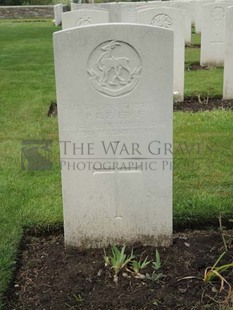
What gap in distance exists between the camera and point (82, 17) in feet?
28.3

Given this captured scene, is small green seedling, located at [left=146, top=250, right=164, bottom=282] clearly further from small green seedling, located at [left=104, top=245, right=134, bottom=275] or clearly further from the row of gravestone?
the row of gravestone

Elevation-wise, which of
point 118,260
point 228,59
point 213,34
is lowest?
point 118,260

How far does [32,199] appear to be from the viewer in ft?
13.9

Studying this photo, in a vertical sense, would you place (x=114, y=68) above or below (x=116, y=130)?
above

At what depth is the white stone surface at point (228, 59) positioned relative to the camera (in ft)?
23.7

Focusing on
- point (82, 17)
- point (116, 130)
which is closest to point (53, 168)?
point (116, 130)

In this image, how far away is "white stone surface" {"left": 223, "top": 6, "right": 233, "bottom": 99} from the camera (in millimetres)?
7223

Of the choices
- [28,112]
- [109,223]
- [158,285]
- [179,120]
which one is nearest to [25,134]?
[28,112]

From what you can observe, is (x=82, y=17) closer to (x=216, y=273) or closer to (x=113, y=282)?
(x=113, y=282)

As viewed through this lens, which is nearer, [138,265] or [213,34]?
[138,265]

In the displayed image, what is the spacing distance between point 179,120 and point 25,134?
1.95 meters

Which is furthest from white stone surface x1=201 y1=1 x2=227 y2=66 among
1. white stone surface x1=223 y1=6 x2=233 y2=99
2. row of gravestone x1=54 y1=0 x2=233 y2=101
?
white stone surface x1=223 y1=6 x2=233 y2=99

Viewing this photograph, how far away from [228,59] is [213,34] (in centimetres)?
326

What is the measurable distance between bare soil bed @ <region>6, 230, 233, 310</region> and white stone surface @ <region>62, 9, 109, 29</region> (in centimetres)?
583
